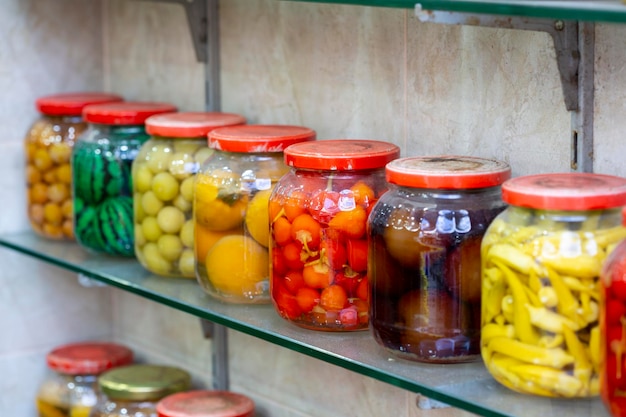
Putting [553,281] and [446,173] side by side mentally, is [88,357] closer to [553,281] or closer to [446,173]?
[446,173]

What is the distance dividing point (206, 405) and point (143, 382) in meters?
0.15

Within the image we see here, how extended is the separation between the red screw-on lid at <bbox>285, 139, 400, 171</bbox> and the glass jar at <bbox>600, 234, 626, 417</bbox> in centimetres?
32

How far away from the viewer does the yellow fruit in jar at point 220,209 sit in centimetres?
124

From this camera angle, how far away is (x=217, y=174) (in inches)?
49.5

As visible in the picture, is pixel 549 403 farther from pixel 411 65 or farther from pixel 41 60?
pixel 41 60

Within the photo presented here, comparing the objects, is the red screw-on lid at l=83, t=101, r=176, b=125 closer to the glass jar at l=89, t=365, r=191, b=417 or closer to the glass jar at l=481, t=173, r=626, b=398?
the glass jar at l=89, t=365, r=191, b=417

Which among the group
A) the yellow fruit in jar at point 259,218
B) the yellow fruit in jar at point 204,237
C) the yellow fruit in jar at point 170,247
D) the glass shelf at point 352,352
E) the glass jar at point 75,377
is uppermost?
the yellow fruit in jar at point 259,218

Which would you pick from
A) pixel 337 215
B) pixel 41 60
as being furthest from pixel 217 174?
pixel 41 60

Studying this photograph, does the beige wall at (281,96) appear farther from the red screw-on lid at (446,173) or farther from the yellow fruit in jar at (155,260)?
the yellow fruit in jar at (155,260)

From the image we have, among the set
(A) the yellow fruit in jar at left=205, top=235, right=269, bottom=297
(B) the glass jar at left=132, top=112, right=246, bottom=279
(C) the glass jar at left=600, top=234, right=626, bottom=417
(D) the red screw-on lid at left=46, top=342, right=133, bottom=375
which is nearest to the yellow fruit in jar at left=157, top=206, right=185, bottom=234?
(B) the glass jar at left=132, top=112, right=246, bottom=279

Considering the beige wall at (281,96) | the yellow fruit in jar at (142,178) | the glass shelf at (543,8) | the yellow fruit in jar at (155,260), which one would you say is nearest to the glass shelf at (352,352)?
the yellow fruit in jar at (155,260)

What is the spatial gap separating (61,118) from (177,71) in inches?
7.7

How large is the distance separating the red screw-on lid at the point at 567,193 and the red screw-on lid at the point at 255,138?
1.17 ft

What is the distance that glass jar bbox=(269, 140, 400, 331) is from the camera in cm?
110
